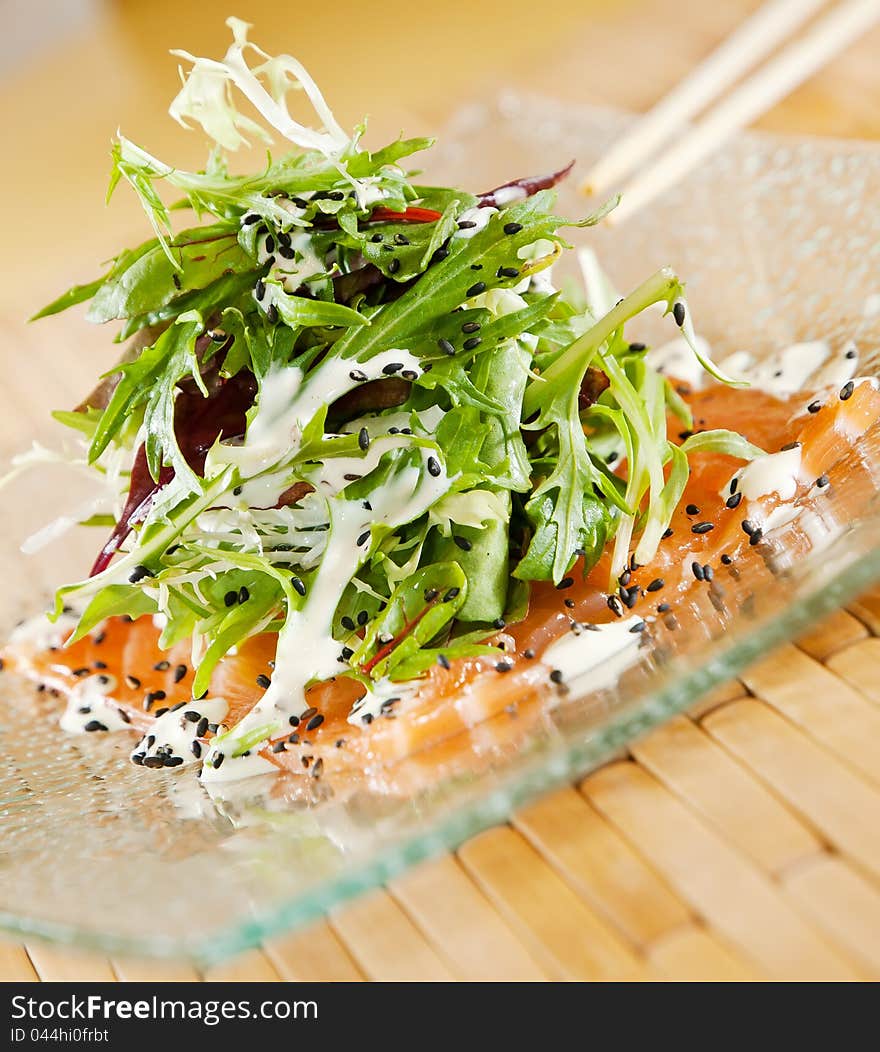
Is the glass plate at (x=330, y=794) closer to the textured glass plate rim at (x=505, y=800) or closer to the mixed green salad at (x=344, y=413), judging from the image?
the textured glass plate rim at (x=505, y=800)

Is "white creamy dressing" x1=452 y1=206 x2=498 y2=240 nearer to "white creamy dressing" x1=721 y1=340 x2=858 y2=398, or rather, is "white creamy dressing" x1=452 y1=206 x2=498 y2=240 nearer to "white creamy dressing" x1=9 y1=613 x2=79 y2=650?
"white creamy dressing" x1=721 y1=340 x2=858 y2=398

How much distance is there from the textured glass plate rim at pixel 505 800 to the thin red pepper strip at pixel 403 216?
3.11ft

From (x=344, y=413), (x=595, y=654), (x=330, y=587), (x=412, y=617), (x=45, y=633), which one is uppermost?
(x=344, y=413)

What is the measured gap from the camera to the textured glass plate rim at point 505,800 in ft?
4.79

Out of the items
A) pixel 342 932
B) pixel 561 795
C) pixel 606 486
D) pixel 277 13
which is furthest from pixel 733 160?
pixel 277 13

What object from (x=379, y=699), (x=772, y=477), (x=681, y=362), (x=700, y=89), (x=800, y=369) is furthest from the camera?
(x=700, y=89)

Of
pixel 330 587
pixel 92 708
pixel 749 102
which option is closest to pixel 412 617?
pixel 330 587

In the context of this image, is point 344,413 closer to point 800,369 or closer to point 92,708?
point 92,708

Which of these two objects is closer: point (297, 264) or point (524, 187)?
point (297, 264)

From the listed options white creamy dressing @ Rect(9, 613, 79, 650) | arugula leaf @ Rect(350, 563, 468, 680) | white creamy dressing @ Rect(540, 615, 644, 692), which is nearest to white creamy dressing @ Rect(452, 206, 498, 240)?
arugula leaf @ Rect(350, 563, 468, 680)

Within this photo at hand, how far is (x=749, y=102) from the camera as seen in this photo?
307cm

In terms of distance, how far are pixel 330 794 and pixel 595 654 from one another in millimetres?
478

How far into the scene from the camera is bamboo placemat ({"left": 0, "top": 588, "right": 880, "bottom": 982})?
4.93 ft

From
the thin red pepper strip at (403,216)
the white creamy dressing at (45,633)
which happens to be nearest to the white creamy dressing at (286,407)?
the thin red pepper strip at (403,216)
